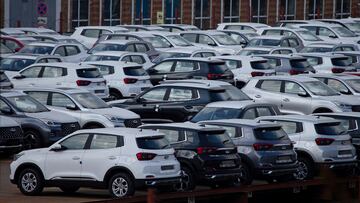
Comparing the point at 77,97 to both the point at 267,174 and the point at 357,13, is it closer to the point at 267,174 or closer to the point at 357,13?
the point at 267,174

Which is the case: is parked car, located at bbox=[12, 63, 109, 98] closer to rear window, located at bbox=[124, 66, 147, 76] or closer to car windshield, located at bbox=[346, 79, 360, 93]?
rear window, located at bbox=[124, 66, 147, 76]

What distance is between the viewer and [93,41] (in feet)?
175

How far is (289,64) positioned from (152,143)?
20.8m

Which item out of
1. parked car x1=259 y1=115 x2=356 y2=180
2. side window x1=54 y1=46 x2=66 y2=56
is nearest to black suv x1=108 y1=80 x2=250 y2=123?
parked car x1=259 y1=115 x2=356 y2=180

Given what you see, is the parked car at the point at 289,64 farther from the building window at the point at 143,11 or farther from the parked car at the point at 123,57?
the building window at the point at 143,11

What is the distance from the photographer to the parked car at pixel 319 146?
2528cm

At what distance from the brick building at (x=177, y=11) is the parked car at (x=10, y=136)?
129ft

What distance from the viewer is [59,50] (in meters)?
44.8

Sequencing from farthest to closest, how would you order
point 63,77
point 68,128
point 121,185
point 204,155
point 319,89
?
point 63,77 → point 319,89 → point 68,128 → point 204,155 → point 121,185

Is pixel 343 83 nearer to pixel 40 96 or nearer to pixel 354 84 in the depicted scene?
pixel 354 84

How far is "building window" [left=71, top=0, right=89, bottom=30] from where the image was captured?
69000 millimetres

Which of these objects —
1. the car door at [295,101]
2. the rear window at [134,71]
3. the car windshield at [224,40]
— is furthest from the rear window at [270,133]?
the car windshield at [224,40]

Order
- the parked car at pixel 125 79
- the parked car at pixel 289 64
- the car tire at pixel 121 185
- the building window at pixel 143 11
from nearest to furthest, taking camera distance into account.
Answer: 1. the car tire at pixel 121 185
2. the parked car at pixel 125 79
3. the parked car at pixel 289 64
4. the building window at pixel 143 11

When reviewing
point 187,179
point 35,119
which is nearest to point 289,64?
point 35,119
